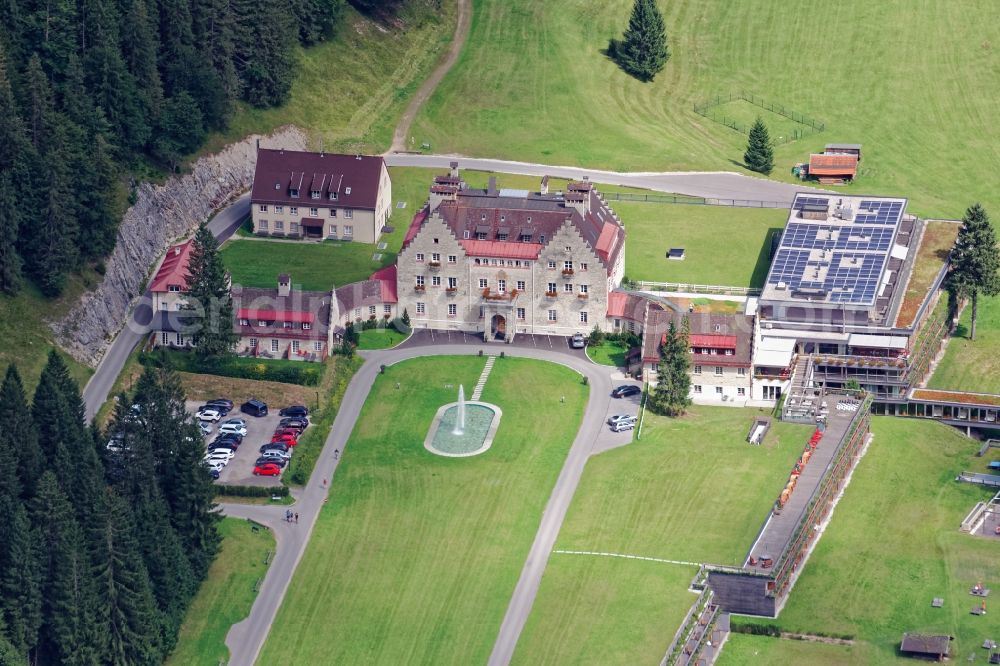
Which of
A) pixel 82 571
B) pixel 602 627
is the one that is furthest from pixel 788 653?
pixel 82 571

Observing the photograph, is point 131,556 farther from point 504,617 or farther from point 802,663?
point 802,663

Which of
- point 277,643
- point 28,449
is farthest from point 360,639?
point 28,449

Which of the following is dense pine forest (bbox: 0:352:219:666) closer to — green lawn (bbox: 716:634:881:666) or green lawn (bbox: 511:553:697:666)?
green lawn (bbox: 511:553:697:666)

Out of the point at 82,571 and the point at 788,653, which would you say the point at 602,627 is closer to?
the point at 788,653

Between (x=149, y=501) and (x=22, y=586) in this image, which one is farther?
(x=149, y=501)

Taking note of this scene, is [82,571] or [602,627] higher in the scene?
[82,571]

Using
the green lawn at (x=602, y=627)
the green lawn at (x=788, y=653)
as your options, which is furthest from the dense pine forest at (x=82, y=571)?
the green lawn at (x=788, y=653)

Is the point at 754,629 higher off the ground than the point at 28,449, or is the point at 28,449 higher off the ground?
the point at 28,449

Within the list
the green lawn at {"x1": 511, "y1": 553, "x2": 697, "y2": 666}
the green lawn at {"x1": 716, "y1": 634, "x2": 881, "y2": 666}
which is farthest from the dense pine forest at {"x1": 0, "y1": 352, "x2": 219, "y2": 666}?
the green lawn at {"x1": 716, "y1": 634, "x2": 881, "y2": 666}
